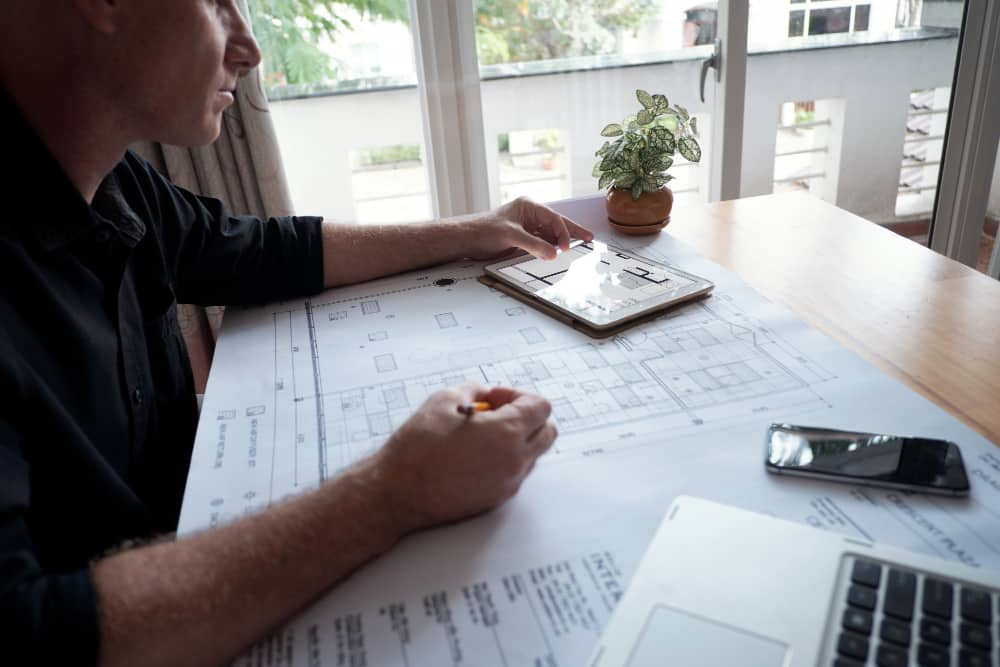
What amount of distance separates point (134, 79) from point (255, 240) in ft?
1.02

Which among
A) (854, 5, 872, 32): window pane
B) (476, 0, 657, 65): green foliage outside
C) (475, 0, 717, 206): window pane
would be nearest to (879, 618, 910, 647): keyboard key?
(475, 0, 717, 206): window pane

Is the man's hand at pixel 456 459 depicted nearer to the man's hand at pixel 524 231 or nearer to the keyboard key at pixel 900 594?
the keyboard key at pixel 900 594

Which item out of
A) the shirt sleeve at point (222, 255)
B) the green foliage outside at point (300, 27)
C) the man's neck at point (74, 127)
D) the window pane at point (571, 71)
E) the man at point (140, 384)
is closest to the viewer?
the man at point (140, 384)

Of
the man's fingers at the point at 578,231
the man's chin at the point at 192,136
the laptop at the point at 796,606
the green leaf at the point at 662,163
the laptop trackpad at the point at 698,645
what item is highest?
the man's chin at the point at 192,136

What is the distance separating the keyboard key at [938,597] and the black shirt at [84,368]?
540 mm

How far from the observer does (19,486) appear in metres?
0.55

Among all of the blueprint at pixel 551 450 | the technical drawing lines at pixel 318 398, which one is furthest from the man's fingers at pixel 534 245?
the technical drawing lines at pixel 318 398

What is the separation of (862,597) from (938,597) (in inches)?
1.7

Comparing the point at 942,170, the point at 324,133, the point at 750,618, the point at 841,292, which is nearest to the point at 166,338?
the point at 750,618

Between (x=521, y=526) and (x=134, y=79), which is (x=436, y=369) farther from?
(x=134, y=79)

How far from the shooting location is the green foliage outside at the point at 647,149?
115 centimetres

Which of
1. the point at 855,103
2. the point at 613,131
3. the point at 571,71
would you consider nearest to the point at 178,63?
the point at 613,131

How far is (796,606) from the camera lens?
0.46 meters

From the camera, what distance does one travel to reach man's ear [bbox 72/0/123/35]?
708 millimetres
